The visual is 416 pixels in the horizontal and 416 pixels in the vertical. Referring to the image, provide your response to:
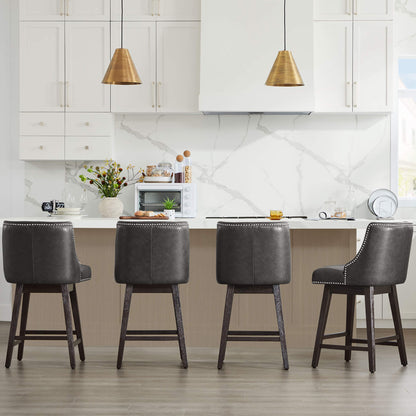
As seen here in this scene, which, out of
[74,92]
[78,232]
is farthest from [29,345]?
[74,92]

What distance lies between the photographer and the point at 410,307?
18.5 feet

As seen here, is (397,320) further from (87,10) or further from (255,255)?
(87,10)

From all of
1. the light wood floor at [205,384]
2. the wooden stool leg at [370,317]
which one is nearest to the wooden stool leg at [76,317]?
the light wood floor at [205,384]

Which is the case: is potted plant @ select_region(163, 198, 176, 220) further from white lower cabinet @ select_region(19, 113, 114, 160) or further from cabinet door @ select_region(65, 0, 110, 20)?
cabinet door @ select_region(65, 0, 110, 20)

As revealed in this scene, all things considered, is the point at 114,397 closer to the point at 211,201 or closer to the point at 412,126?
the point at 211,201

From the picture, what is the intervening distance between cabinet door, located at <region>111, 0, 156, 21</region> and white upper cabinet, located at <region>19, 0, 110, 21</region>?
6 centimetres

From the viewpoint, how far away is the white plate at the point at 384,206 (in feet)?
19.0

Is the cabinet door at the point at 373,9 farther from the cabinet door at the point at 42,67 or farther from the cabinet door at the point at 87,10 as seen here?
the cabinet door at the point at 42,67

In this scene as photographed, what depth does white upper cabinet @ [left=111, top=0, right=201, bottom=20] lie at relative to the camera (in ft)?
18.6

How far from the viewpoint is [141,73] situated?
5.69 meters

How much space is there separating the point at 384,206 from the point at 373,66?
1182 millimetres

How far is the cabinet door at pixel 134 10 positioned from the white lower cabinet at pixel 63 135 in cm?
83

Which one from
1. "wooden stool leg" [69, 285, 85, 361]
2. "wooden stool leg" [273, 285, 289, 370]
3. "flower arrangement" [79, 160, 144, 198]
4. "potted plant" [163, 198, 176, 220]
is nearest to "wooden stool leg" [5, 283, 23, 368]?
"wooden stool leg" [69, 285, 85, 361]

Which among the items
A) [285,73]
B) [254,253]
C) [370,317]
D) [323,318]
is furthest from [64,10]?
[370,317]
